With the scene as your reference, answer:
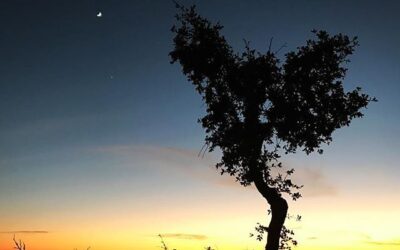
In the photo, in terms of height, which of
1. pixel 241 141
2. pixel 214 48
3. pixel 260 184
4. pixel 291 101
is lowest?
pixel 260 184

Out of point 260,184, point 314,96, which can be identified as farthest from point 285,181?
point 314,96

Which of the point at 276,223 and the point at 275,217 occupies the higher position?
the point at 275,217

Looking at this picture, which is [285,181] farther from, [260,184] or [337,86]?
[337,86]

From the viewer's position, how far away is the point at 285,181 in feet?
95.8

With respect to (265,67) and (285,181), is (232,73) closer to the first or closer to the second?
(265,67)

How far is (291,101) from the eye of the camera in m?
28.8

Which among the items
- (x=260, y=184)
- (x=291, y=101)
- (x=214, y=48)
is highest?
(x=214, y=48)

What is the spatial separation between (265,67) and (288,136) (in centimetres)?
447

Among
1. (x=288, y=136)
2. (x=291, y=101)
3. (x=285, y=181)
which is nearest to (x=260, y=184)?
(x=285, y=181)

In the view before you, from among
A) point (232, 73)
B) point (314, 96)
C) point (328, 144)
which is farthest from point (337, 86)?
point (232, 73)

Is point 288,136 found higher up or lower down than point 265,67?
lower down

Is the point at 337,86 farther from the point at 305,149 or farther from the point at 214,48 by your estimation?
the point at 214,48

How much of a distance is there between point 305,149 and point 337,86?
434cm

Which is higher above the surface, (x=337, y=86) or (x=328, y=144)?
(x=337, y=86)
